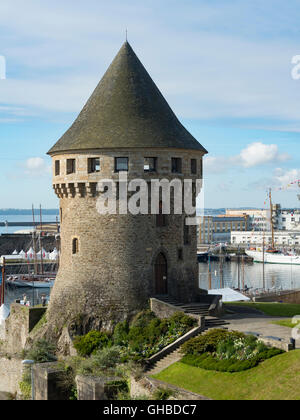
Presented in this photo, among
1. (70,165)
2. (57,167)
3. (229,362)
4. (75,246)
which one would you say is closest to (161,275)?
(75,246)

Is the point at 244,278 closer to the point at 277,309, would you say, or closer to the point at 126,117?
the point at 277,309

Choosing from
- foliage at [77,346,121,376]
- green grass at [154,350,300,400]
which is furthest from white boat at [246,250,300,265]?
green grass at [154,350,300,400]

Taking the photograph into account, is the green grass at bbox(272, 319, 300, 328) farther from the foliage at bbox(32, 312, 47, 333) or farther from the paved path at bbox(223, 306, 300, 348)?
the foliage at bbox(32, 312, 47, 333)

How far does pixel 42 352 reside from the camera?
35594 millimetres

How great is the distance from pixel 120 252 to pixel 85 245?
2076 millimetres

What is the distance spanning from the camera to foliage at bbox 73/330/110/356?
35.2 m

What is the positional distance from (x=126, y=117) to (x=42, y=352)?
519 inches

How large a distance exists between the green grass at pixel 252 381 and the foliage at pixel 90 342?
19.7 ft

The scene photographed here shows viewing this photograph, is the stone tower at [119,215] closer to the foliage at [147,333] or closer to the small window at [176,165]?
the small window at [176,165]

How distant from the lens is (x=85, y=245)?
3750cm

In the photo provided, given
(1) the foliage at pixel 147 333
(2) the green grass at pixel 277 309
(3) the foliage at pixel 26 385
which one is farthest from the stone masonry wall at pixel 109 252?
(2) the green grass at pixel 277 309

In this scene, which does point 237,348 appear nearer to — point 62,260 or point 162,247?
point 162,247
